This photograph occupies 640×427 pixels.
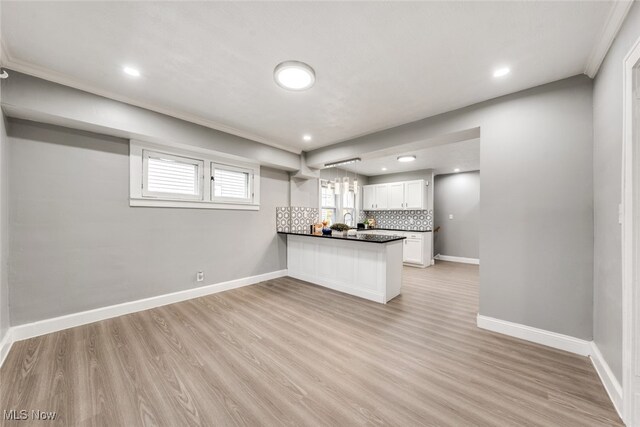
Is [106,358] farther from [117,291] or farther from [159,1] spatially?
[159,1]

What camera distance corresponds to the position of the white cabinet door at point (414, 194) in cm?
622

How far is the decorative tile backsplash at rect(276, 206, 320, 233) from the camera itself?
4.78 metres

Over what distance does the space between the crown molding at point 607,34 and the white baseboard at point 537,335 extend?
7.87ft

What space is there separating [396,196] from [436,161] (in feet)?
5.16

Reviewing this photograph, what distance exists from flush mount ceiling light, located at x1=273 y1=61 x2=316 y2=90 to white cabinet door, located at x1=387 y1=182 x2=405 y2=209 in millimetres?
4922

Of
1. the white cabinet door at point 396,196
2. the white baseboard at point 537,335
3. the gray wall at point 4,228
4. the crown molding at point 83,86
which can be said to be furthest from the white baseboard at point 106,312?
the white cabinet door at point 396,196

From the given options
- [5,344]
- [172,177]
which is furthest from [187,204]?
[5,344]

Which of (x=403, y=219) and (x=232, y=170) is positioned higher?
(x=232, y=170)

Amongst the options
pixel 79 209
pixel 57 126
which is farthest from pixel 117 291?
pixel 57 126

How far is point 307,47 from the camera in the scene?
1.85 meters

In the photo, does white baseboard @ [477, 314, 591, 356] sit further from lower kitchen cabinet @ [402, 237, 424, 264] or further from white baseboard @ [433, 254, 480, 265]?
white baseboard @ [433, 254, 480, 265]

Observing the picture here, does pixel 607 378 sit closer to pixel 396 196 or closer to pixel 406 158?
pixel 406 158

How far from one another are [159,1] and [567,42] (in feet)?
9.55

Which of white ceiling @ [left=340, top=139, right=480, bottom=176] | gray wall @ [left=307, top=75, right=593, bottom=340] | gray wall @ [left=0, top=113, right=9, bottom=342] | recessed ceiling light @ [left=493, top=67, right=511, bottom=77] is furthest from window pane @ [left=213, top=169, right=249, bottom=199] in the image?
recessed ceiling light @ [left=493, top=67, right=511, bottom=77]
